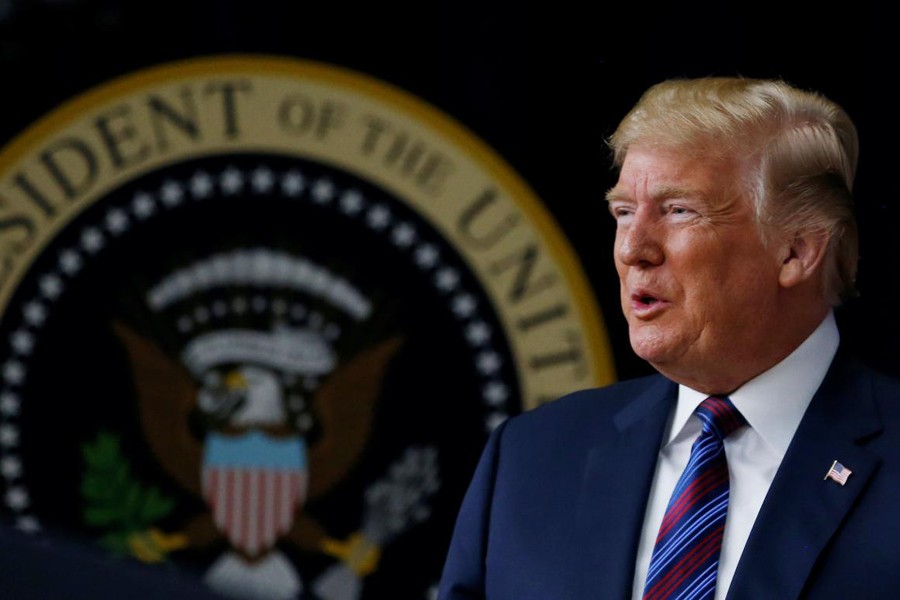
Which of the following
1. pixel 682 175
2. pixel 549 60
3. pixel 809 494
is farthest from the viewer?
pixel 549 60

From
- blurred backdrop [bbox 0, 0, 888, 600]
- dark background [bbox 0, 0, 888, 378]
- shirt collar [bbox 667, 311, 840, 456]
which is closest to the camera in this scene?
Result: shirt collar [bbox 667, 311, 840, 456]

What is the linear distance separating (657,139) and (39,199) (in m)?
2.06

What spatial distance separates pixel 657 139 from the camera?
64.0 inches

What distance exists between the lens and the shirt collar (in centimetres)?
161

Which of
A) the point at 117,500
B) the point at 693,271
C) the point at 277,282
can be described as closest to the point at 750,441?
the point at 693,271

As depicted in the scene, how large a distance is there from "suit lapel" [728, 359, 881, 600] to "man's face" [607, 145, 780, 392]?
11 cm

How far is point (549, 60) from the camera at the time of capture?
10.1 ft

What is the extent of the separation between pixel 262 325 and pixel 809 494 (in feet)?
6.38

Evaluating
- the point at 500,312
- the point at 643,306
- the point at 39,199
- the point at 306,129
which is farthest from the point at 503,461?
the point at 39,199

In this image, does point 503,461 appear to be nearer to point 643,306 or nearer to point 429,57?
point 643,306

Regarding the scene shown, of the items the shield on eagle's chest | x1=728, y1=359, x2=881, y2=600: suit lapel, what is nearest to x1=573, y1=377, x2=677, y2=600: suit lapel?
x1=728, y1=359, x2=881, y2=600: suit lapel

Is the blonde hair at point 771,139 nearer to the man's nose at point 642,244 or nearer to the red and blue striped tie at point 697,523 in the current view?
the man's nose at point 642,244

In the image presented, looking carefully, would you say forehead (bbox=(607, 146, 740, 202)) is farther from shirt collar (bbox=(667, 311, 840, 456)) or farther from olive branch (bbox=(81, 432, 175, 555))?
olive branch (bbox=(81, 432, 175, 555))

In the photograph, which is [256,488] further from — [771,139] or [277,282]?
[771,139]
